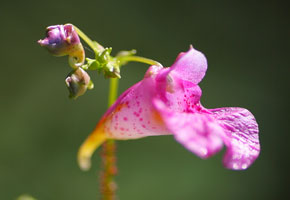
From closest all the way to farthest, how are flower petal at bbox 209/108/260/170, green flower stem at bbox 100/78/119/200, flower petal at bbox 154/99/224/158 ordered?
flower petal at bbox 154/99/224/158 → flower petal at bbox 209/108/260/170 → green flower stem at bbox 100/78/119/200

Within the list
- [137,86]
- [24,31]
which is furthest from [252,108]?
[137,86]

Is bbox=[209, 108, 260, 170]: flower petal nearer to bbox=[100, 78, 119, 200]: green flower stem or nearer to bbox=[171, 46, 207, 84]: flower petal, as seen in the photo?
bbox=[171, 46, 207, 84]: flower petal

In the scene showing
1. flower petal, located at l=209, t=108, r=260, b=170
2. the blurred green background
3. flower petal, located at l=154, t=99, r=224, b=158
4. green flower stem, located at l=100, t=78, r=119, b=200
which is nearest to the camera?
flower petal, located at l=154, t=99, r=224, b=158

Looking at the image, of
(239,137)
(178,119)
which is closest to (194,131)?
(178,119)

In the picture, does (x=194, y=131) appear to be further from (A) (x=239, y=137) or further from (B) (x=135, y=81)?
(B) (x=135, y=81)

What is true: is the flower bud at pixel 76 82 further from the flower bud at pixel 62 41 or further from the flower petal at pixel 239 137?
the flower petal at pixel 239 137

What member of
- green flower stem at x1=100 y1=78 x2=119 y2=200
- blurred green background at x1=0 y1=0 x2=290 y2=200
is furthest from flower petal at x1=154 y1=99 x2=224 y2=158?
blurred green background at x1=0 y1=0 x2=290 y2=200

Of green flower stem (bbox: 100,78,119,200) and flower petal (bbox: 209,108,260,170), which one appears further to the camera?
green flower stem (bbox: 100,78,119,200)

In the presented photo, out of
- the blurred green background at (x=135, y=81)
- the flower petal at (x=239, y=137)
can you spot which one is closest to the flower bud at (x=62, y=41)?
the flower petal at (x=239, y=137)
